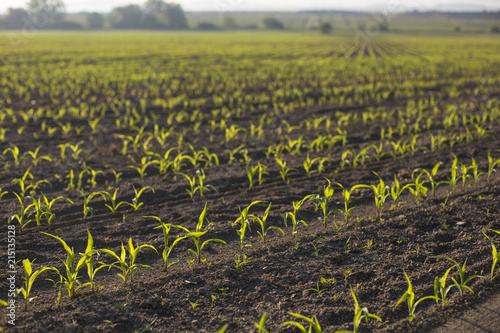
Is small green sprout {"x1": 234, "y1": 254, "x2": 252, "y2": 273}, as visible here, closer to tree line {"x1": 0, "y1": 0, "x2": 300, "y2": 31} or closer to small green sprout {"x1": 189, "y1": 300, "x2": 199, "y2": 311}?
small green sprout {"x1": 189, "y1": 300, "x2": 199, "y2": 311}

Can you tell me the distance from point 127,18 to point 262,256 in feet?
319

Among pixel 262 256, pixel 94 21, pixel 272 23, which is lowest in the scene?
pixel 262 256

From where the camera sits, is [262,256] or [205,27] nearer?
[262,256]

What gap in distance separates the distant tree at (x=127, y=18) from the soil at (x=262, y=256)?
9260 cm

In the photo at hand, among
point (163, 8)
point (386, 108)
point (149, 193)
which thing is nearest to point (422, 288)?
point (149, 193)

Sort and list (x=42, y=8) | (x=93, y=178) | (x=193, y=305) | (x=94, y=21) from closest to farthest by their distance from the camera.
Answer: (x=193, y=305), (x=93, y=178), (x=42, y=8), (x=94, y=21)

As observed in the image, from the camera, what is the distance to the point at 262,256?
3.56m

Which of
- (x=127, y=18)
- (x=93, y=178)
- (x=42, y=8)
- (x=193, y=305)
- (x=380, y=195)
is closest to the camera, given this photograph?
(x=193, y=305)

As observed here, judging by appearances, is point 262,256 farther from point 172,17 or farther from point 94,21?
point 94,21

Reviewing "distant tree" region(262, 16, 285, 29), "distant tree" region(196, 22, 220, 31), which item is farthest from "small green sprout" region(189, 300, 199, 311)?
"distant tree" region(262, 16, 285, 29)

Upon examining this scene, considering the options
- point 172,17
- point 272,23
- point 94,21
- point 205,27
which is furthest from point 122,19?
point 272,23

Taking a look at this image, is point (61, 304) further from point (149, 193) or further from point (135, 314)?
point (149, 193)

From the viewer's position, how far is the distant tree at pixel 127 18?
294ft

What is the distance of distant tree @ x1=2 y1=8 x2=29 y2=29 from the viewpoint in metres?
70.8
